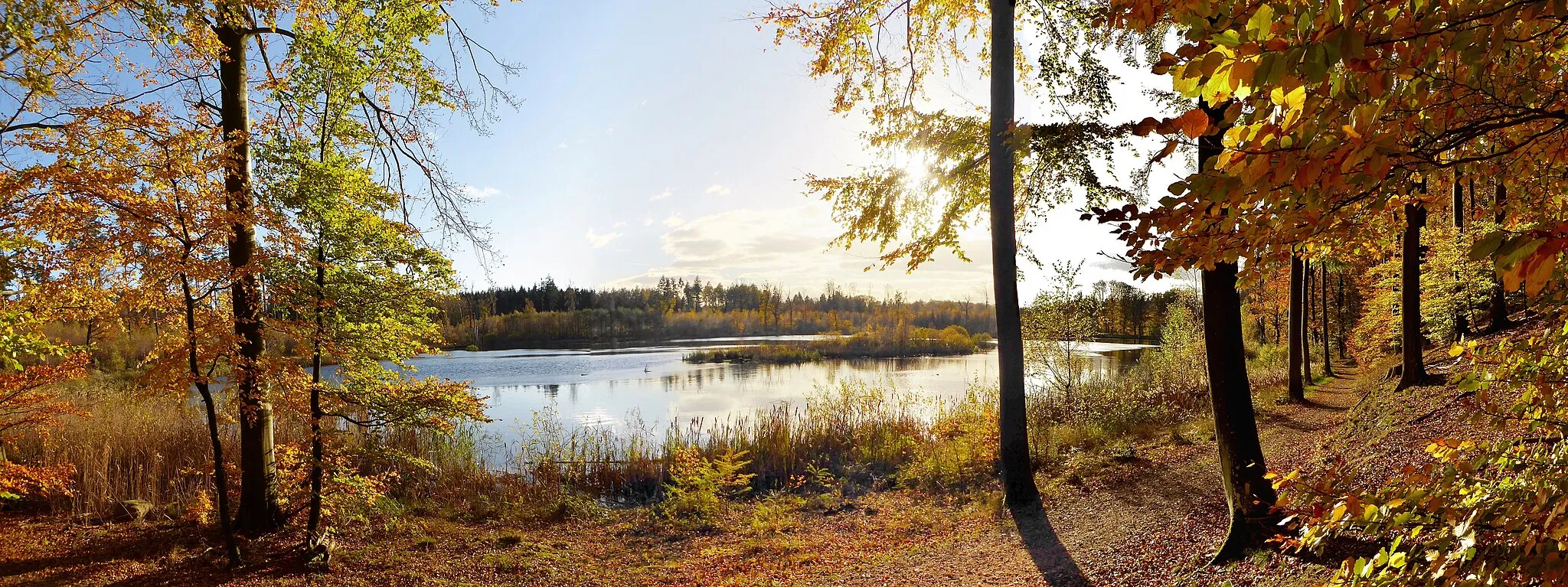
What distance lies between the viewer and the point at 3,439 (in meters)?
8.49

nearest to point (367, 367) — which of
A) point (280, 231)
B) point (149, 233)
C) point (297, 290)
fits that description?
point (297, 290)

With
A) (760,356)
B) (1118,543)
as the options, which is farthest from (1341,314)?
(1118,543)

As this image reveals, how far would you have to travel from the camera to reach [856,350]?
42.5m

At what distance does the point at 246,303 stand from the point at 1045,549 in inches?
321

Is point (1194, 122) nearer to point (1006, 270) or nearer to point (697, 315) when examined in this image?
point (1006, 270)

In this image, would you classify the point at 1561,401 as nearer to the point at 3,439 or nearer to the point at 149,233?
the point at 149,233

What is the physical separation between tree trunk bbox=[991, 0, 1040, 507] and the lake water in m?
6.47

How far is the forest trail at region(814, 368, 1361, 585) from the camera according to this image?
5.00 meters

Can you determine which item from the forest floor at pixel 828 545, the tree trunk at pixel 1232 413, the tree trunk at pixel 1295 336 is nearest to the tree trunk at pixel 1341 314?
the tree trunk at pixel 1295 336

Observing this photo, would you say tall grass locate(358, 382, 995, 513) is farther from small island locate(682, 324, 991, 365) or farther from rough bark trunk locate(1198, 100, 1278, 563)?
small island locate(682, 324, 991, 365)

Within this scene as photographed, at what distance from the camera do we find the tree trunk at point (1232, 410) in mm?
4695

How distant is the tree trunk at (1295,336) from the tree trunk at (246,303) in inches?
665

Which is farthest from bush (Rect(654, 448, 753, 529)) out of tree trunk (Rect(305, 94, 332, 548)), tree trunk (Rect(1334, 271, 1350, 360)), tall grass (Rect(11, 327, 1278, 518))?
tree trunk (Rect(1334, 271, 1350, 360))

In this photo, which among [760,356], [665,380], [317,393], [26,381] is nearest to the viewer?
[26,381]
